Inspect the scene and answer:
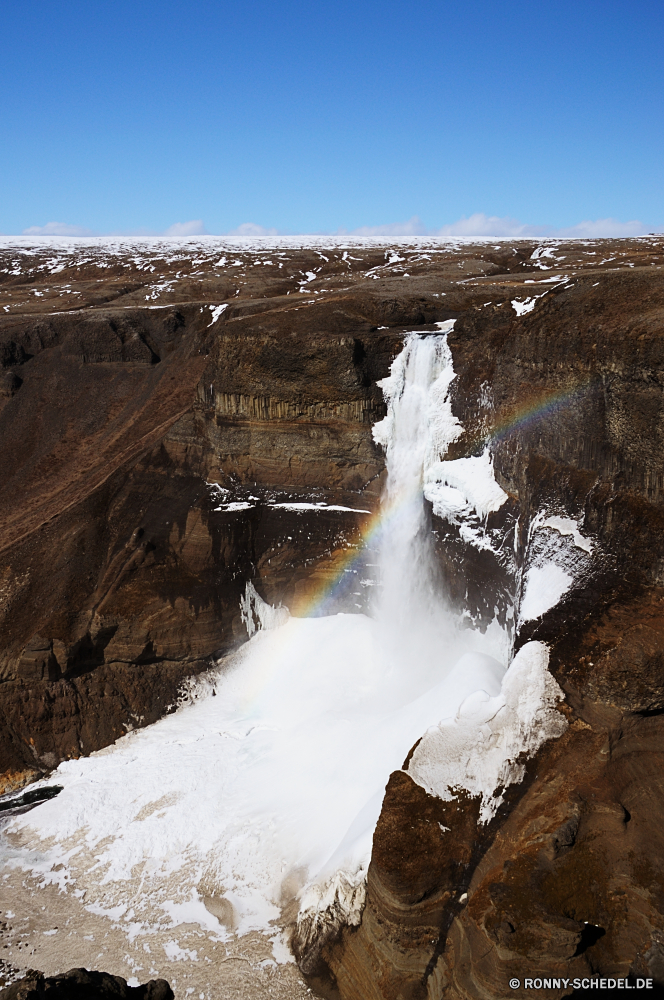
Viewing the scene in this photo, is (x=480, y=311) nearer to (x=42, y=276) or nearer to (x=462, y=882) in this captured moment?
(x=462, y=882)

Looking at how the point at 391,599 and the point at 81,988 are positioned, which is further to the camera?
the point at 391,599

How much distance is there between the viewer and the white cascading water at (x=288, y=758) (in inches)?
610

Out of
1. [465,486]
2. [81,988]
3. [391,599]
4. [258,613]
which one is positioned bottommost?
[81,988]

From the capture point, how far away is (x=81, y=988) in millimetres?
11266

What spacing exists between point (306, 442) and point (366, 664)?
321 inches

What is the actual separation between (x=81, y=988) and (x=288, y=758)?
8.73 metres

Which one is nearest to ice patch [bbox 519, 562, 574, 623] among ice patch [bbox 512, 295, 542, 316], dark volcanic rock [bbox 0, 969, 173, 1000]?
ice patch [bbox 512, 295, 542, 316]

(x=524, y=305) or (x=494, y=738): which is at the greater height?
(x=524, y=305)

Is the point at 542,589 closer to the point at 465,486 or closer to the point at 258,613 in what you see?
the point at 465,486

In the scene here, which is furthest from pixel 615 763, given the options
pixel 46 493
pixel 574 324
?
pixel 46 493

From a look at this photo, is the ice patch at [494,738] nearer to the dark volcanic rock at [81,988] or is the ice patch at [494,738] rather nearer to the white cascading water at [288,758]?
the white cascading water at [288,758]

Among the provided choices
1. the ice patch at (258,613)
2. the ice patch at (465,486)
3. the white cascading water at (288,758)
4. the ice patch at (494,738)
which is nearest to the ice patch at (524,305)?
the white cascading water at (288,758)

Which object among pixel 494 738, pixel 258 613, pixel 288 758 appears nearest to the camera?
pixel 494 738

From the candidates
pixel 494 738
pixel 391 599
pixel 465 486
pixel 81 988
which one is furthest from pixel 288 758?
pixel 465 486
